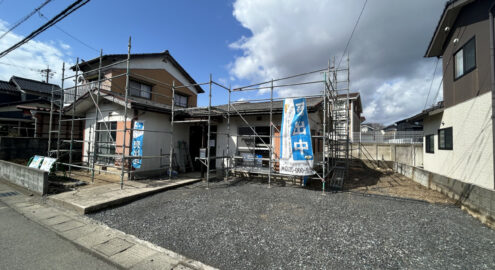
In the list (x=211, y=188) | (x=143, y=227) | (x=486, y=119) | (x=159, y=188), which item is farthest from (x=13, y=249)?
(x=486, y=119)

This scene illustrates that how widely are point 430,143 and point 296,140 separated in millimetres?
6939

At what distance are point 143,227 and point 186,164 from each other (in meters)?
6.21

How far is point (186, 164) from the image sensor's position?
9797 millimetres

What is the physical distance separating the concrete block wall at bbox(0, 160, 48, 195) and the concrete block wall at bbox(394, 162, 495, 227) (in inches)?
446

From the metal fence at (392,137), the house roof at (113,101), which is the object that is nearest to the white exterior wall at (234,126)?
the house roof at (113,101)

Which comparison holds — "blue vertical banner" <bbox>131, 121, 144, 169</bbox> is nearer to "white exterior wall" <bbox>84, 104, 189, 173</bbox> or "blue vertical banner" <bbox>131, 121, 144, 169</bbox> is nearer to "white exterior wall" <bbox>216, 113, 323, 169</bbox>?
"white exterior wall" <bbox>84, 104, 189, 173</bbox>

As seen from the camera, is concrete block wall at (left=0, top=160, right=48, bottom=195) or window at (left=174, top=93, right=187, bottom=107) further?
window at (left=174, top=93, right=187, bottom=107)

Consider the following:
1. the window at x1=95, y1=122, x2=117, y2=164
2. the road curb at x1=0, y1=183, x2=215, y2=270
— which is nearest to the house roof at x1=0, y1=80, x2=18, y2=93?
the window at x1=95, y1=122, x2=117, y2=164

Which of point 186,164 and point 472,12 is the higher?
point 472,12

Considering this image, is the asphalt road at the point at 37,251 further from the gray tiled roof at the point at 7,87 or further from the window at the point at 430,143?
the gray tiled roof at the point at 7,87

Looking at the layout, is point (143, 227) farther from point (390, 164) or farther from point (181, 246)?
point (390, 164)

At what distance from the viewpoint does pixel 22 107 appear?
10.9 m

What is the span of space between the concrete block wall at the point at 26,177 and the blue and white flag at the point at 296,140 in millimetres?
7356

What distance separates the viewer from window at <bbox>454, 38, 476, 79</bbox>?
217 inches
